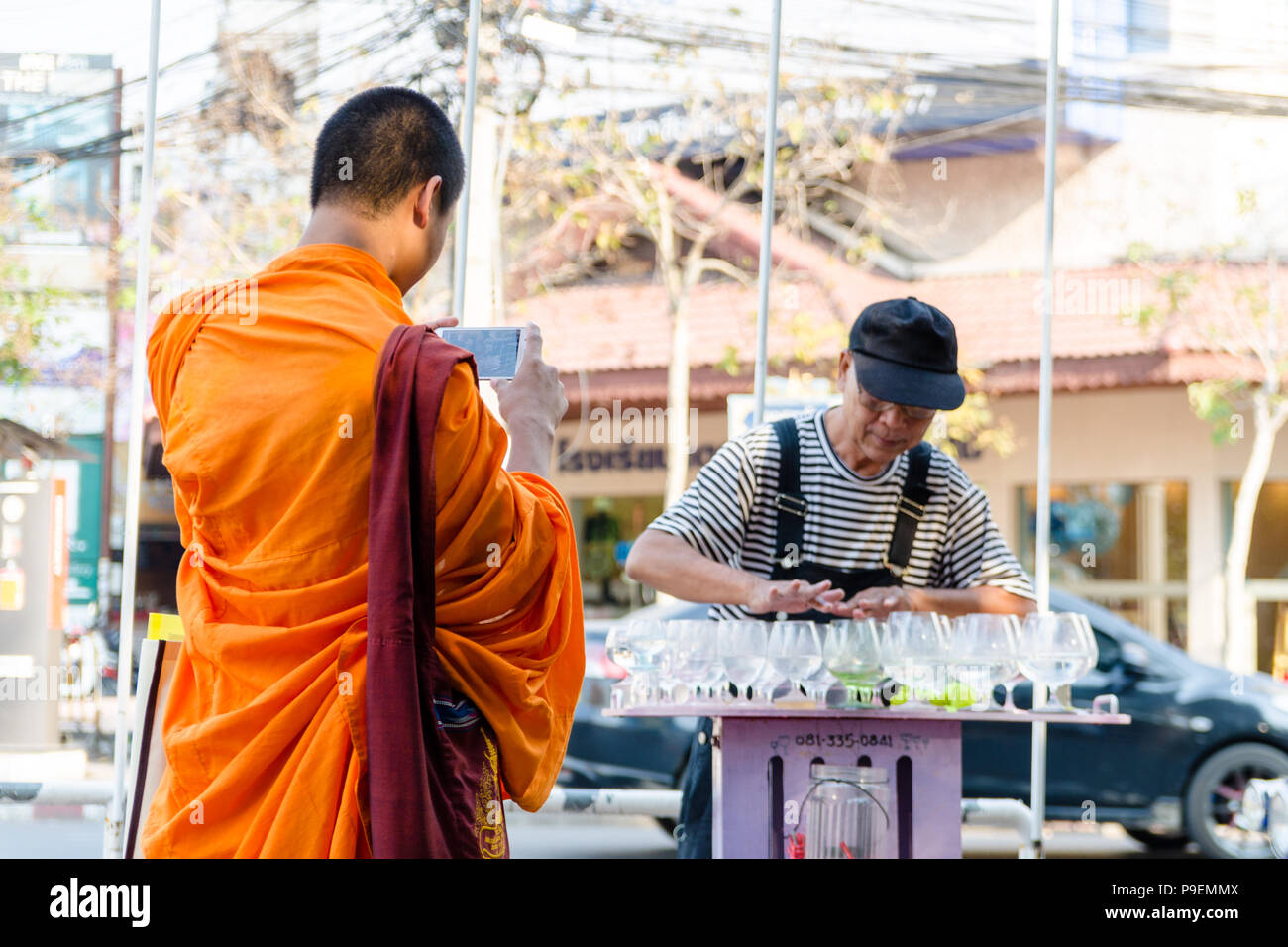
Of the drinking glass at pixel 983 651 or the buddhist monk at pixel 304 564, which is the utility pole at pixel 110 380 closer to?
the drinking glass at pixel 983 651

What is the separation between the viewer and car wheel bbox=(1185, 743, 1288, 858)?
284 inches

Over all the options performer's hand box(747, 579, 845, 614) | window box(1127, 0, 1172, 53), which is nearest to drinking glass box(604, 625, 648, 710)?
performer's hand box(747, 579, 845, 614)

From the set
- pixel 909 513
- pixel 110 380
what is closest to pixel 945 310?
pixel 110 380

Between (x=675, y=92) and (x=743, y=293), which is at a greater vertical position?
(x=675, y=92)

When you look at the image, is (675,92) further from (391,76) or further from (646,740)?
(646,740)

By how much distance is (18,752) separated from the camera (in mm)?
9422

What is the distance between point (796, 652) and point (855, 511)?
0.43m

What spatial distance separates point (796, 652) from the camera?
112 inches

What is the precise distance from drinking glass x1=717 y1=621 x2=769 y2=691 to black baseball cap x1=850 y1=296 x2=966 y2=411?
57cm

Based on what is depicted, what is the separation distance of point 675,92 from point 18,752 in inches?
269

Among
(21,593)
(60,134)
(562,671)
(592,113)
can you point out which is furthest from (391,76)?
(562,671)

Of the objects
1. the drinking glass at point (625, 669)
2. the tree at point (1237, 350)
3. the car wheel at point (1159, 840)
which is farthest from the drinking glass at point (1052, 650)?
the tree at point (1237, 350)

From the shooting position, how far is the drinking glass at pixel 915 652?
287cm

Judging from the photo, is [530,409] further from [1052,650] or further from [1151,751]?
[1151,751]
